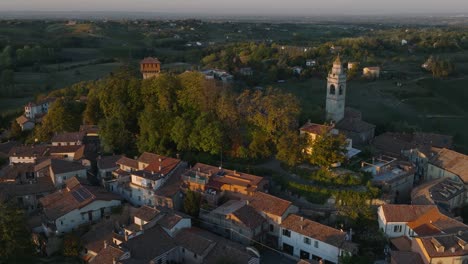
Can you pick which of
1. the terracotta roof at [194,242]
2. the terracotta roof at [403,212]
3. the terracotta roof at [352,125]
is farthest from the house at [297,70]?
the terracotta roof at [194,242]

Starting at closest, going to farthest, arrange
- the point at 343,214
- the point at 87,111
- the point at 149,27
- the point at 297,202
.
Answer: the point at 343,214, the point at 297,202, the point at 87,111, the point at 149,27

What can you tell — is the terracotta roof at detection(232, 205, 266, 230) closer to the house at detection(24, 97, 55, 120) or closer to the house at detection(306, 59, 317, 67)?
the house at detection(24, 97, 55, 120)

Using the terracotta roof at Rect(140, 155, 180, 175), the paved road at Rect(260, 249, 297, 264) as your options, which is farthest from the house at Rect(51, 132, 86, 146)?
the paved road at Rect(260, 249, 297, 264)

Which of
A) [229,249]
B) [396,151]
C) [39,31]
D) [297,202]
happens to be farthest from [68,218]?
[39,31]

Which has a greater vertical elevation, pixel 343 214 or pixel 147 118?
pixel 147 118

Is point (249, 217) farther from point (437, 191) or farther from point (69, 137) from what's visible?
point (69, 137)

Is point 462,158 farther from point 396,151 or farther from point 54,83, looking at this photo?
point 54,83

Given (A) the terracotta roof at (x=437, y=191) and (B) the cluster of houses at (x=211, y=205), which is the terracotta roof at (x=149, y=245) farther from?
(A) the terracotta roof at (x=437, y=191)
